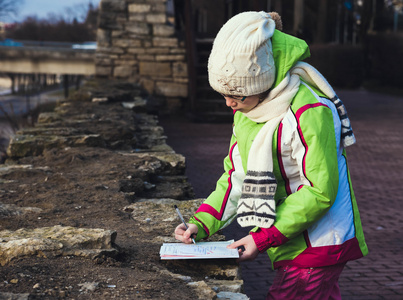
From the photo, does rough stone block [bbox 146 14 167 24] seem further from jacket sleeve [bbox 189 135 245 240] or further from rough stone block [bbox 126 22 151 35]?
jacket sleeve [bbox 189 135 245 240]

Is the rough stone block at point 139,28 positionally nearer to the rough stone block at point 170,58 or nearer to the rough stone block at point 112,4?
the rough stone block at point 112,4

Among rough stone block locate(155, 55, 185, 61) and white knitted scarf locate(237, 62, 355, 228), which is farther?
rough stone block locate(155, 55, 185, 61)

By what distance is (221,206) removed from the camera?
237cm

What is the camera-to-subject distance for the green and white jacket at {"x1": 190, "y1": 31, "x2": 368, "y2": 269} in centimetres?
201

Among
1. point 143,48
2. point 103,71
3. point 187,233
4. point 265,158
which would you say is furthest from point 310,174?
point 103,71

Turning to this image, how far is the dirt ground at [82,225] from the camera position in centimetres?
190

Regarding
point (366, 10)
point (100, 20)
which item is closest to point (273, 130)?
point (100, 20)

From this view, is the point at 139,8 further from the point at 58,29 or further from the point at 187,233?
the point at 58,29

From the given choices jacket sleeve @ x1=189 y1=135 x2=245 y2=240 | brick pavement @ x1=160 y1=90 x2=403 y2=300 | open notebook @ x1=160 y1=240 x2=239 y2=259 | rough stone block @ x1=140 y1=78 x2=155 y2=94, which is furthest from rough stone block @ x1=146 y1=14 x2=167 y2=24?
open notebook @ x1=160 y1=240 x2=239 y2=259

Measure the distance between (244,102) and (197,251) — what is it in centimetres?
57

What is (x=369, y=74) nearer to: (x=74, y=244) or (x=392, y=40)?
(x=392, y=40)

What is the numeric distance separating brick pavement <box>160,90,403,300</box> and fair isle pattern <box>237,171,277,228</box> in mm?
1758

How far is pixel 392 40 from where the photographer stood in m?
22.5

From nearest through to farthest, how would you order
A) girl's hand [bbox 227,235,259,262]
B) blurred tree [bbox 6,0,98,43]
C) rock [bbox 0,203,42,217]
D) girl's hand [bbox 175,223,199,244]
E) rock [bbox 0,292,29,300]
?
rock [bbox 0,292,29,300] < girl's hand [bbox 227,235,259,262] < girl's hand [bbox 175,223,199,244] < rock [bbox 0,203,42,217] < blurred tree [bbox 6,0,98,43]
